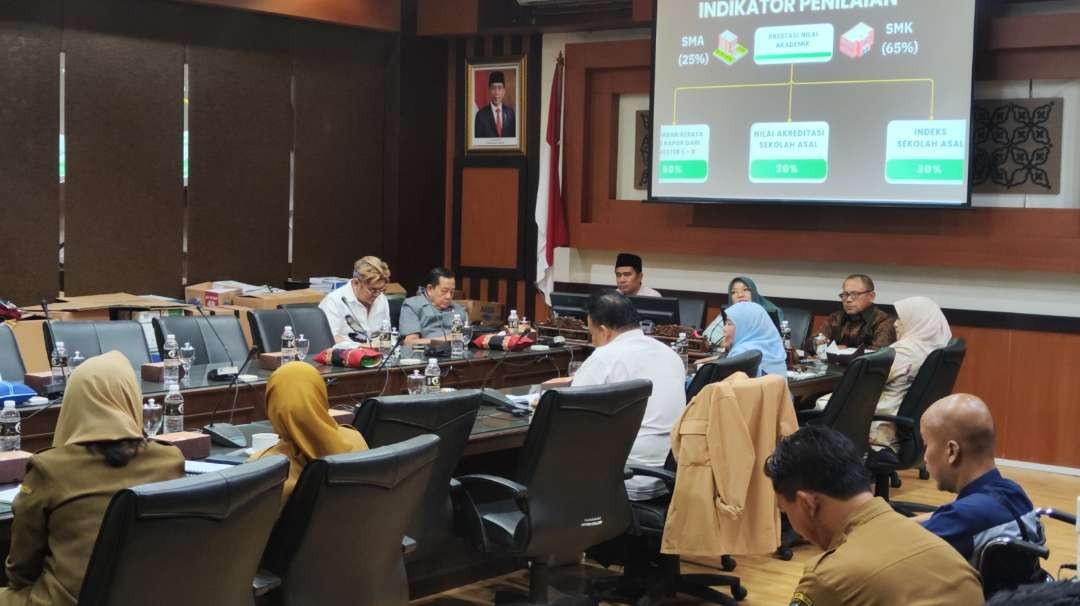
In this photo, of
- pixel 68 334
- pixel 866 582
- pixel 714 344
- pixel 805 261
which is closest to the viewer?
pixel 866 582

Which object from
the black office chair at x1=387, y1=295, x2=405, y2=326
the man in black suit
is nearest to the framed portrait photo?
the man in black suit

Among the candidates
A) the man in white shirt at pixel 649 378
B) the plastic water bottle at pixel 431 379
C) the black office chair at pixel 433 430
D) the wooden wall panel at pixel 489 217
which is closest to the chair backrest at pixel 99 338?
the plastic water bottle at pixel 431 379

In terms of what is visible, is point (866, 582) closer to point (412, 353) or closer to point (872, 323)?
point (412, 353)

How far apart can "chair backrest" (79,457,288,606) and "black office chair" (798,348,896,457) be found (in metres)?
3.25

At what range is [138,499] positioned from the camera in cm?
239

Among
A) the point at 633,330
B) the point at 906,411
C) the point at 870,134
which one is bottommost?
the point at 906,411

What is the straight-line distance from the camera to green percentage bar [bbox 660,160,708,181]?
857 cm

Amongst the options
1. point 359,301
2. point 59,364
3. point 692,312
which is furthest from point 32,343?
point 692,312

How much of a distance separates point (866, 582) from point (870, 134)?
5.99 m

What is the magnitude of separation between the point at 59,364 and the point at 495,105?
17.6 feet

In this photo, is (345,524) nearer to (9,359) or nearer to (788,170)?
(9,359)

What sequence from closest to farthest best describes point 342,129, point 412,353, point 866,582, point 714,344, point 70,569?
point 866,582, point 70,569, point 412,353, point 714,344, point 342,129

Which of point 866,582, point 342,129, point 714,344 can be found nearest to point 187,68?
point 342,129

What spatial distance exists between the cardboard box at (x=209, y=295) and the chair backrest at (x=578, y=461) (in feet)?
15.9
